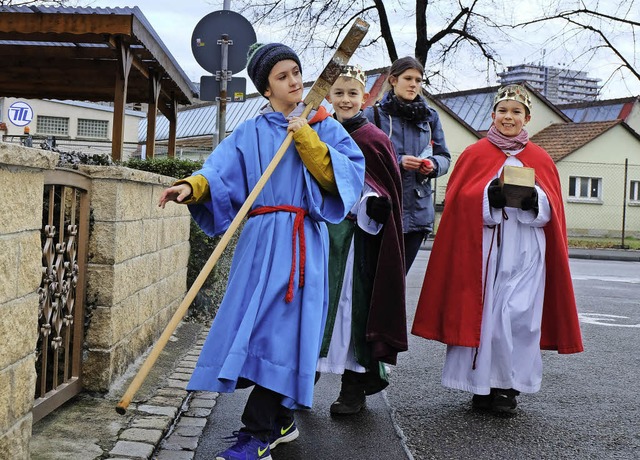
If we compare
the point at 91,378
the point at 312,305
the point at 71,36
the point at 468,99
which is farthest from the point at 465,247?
the point at 468,99

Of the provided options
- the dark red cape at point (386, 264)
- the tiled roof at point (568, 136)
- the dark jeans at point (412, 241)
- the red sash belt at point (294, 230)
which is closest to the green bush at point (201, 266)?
the dark jeans at point (412, 241)

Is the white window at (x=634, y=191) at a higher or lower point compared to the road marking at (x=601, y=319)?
higher

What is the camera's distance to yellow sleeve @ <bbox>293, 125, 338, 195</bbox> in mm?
3771

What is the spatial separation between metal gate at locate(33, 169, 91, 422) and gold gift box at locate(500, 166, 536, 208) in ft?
7.51

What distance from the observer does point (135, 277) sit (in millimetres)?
5184

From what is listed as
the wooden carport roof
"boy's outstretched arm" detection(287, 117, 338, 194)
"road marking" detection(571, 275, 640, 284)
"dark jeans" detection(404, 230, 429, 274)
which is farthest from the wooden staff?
"road marking" detection(571, 275, 640, 284)

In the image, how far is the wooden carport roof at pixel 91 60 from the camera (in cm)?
1077

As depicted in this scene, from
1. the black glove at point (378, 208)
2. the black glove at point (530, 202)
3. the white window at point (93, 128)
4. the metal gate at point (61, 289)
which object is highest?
the white window at point (93, 128)

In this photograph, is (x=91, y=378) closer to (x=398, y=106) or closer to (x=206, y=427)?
(x=206, y=427)

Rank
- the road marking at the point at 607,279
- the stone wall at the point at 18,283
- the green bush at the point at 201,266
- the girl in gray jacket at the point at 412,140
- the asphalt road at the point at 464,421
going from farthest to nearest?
1. the road marking at the point at 607,279
2. the green bush at the point at 201,266
3. the girl in gray jacket at the point at 412,140
4. the asphalt road at the point at 464,421
5. the stone wall at the point at 18,283

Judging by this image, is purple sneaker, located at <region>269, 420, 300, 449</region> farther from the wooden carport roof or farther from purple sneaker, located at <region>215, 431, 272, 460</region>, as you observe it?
the wooden carport roof

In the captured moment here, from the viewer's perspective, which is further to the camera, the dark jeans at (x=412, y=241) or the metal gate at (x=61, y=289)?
the dark jeans at (x=412, y=241)

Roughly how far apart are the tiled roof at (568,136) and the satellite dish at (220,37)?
95.7 ft

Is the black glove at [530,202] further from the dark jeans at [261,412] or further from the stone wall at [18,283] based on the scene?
the stone wall at [18,283]
